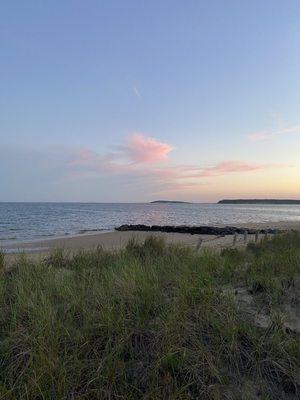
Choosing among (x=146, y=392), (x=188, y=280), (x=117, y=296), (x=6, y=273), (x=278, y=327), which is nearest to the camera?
(x=146, y=392)

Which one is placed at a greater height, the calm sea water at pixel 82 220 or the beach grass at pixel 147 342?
the beach grass at pixel 147 342

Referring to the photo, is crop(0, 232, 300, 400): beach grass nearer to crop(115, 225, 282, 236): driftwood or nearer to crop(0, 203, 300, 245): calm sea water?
crop(0, 203, 300, 245): calm sea water

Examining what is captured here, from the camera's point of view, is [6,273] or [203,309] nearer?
[203,309]

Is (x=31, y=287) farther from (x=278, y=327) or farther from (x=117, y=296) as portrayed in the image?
(x=278, y=327)

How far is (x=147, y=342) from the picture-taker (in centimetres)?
396

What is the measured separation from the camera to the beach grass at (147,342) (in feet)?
10.9

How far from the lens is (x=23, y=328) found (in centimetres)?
404

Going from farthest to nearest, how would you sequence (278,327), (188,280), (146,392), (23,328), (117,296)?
(188,280)
(117,296)
(278,327)
(23,328)
(146,392)

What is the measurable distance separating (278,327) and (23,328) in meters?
2.77

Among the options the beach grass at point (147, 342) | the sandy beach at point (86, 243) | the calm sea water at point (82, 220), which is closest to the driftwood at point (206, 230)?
the calm sea water at point (82, 220)

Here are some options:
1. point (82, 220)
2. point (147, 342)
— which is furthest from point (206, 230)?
point (147, 342)

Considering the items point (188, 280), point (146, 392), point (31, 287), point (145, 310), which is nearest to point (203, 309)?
point (145, 310)

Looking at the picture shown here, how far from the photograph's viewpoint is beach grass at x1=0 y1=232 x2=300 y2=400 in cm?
332

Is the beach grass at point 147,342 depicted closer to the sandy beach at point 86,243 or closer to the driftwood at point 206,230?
the sandy beach at point 86,243
